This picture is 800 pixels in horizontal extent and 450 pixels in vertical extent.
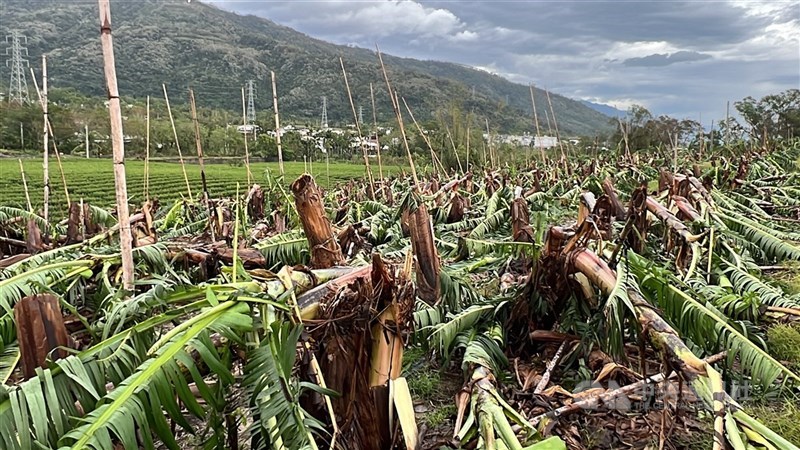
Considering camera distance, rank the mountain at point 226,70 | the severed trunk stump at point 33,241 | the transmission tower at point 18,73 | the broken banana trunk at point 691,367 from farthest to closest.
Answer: the mountain at point 226,70
the transmission tower at point 18,73
the severed trunk stump at point 33,241
the broken banana trunk at point 691,367

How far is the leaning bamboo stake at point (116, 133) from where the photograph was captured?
5.27ft

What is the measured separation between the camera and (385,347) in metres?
Answer: 1.46

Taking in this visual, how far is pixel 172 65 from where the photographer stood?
8350cm

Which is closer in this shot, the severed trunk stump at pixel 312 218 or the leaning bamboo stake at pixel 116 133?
the leaning bamboo stake at pixel 116 133

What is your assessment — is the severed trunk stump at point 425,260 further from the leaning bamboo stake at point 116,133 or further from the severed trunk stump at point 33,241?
the severed trunk stump at point 33,241

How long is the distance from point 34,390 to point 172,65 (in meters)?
94.2

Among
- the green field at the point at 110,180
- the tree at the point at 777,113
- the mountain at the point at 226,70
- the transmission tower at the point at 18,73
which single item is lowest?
the green field at the point at 110,180

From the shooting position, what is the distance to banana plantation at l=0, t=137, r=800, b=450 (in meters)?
1.11

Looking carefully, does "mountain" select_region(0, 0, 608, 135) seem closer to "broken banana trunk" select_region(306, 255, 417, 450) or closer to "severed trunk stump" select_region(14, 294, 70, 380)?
"broken banana trunk" select_region(306, 255, 417, 450)

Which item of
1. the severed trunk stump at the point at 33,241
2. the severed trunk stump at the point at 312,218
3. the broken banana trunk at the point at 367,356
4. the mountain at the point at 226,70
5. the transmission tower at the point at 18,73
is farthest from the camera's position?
the mountain at the point at 226,70

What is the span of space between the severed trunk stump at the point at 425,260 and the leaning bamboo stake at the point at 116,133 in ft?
3.69

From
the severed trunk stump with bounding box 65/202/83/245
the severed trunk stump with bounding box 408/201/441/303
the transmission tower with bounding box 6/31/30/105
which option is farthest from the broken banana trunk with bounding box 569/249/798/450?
the transmission tower with bounding box 6/31/30/105

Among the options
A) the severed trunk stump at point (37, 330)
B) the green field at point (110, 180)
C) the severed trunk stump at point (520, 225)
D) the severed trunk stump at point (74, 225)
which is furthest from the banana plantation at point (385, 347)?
the green field at point (110, 180)

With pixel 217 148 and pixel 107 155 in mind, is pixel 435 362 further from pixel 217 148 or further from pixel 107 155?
pixel 107 155
